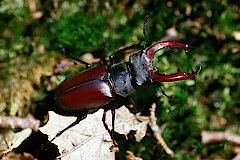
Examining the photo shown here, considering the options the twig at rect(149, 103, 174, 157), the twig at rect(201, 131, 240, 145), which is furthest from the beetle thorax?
the twig at rect(201, 131, 240, 145)

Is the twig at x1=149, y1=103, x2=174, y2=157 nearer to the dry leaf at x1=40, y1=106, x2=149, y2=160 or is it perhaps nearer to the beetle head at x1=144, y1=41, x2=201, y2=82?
the dry leaf at x1=40, y1=106, x2=149, y2=160

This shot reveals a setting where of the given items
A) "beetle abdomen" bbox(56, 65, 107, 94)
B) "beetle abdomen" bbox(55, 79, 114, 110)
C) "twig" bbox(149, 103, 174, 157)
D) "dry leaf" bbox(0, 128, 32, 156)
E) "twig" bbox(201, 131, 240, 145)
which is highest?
"beetle abdomen" bbox(56, 65, 107, 94)

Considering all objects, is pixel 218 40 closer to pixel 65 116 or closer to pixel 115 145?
pixel 115 145

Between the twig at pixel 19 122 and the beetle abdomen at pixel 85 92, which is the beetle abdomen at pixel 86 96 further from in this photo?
the twig at pixel 19 122

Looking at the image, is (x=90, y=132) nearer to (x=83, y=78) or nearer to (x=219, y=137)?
(x=83, y=78)

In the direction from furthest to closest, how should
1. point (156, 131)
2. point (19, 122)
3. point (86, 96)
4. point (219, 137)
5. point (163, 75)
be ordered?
point (219, 137) < point (19, 122) < point (156, 131) < point (86, 96) < point (163, 75)

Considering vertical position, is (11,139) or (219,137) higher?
(11,139)

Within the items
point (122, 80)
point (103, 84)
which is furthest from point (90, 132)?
point (122, 80)

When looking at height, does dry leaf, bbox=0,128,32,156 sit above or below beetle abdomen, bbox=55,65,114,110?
below
